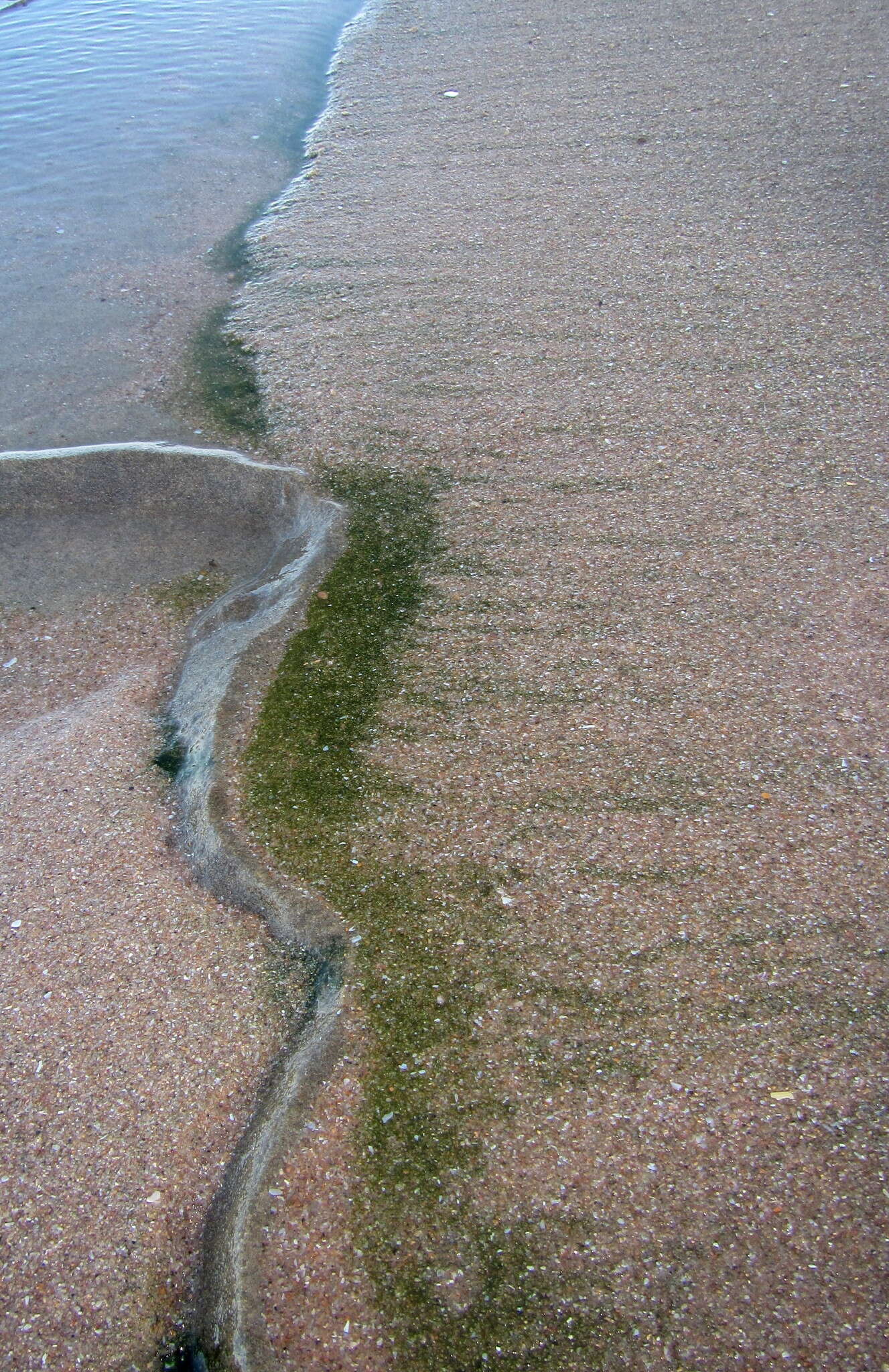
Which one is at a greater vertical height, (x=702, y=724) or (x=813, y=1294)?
(x=702, y=724)

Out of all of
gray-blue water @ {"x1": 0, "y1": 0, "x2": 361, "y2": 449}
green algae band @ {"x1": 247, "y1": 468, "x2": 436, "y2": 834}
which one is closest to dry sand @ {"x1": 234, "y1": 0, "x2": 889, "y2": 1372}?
green algae band @ {"x1": 247, "y1": 468, "x2": 436, "y2": 834}

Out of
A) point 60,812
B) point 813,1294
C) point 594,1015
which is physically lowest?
point 813,1294

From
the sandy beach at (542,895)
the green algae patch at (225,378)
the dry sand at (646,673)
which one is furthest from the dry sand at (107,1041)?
the green algae patch at (225,378)

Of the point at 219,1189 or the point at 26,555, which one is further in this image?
the point at 26,555

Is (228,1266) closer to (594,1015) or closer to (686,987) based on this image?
(594,1015)

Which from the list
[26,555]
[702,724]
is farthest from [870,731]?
[26,555]

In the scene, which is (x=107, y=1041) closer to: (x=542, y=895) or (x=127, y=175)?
(x=542, y=895)

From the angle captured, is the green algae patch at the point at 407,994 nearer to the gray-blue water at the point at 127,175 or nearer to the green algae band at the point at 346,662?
the green algae band at the point at 346,662
